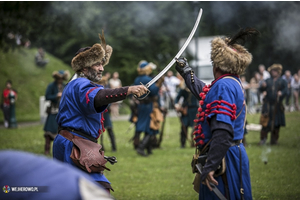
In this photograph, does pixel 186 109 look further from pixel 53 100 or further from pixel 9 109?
pixel 9 109

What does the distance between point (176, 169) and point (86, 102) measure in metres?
4.52

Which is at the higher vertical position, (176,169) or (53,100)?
(53,100)

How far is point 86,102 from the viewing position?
332cm

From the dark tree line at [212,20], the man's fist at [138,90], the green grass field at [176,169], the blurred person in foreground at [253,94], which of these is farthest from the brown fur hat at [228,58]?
the blurred person in foreground at [253,94]

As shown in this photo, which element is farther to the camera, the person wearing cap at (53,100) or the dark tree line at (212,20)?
the dark tree line at (212,20)

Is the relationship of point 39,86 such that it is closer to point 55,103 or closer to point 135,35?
point 135,35

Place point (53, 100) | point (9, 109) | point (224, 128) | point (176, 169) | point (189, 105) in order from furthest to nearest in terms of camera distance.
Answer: point (9, 109)
point (189, 105)
point (53, 100)
point (176, 169)
point (224, 128)

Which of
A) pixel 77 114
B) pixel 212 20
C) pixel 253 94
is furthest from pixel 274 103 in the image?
pixel 253 94

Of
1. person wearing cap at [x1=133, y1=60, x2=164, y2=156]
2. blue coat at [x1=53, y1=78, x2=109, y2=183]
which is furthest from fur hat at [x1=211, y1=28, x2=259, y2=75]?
person wearing cap at [x1=133, y1=60, x2=164, y2=156]

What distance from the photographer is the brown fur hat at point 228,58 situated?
10.2ft

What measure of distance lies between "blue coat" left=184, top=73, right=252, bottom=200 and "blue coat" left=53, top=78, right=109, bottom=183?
0.91 meters

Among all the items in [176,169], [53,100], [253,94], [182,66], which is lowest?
[176,169]

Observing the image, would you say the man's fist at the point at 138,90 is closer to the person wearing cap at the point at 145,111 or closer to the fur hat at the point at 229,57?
the fur hat at the point at 229,57

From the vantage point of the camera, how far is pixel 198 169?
315cm
